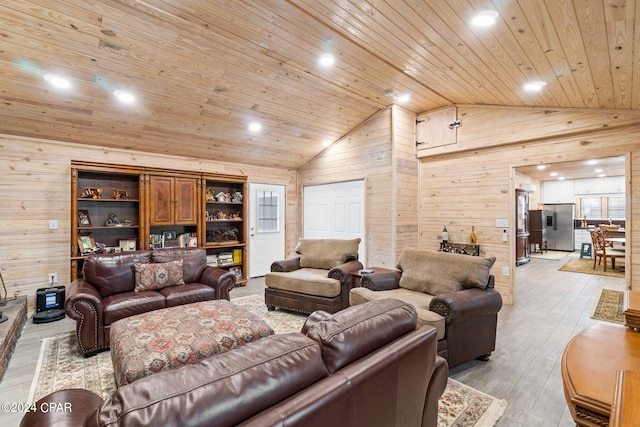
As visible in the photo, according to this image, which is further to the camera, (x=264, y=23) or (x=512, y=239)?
(x=512, y=239)

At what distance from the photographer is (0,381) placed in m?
2.42

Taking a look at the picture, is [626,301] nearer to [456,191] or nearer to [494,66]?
[494,66]

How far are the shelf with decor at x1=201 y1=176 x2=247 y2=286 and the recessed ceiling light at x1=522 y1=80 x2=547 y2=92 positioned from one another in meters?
4.50

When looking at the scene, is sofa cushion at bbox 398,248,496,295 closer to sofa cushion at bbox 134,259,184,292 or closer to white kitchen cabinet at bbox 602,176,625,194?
sofa cushion at bbox 134,259,184,292

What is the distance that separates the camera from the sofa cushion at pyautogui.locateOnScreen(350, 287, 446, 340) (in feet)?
8.04

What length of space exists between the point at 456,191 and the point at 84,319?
16.9 feet

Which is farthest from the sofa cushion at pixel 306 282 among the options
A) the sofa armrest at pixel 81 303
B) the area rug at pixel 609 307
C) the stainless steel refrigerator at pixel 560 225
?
the stainless steel refrigerator at pixel 560 225

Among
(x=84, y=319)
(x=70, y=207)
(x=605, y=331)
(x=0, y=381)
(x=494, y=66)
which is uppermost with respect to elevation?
(x=494, y=66)

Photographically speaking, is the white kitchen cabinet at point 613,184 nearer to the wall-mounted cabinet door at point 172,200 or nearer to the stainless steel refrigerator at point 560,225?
the stainless steel refrigerator at point 560,225

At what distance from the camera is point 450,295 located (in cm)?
258

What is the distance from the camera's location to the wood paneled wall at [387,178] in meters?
5.07

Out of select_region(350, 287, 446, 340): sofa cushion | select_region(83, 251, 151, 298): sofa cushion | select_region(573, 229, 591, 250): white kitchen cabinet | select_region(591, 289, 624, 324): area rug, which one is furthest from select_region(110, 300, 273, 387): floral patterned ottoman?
select_region(573, 229, 591, 250): white kitchen cabinet

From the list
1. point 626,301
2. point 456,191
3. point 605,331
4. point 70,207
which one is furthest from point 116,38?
point 456,191

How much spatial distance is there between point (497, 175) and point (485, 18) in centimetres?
288
